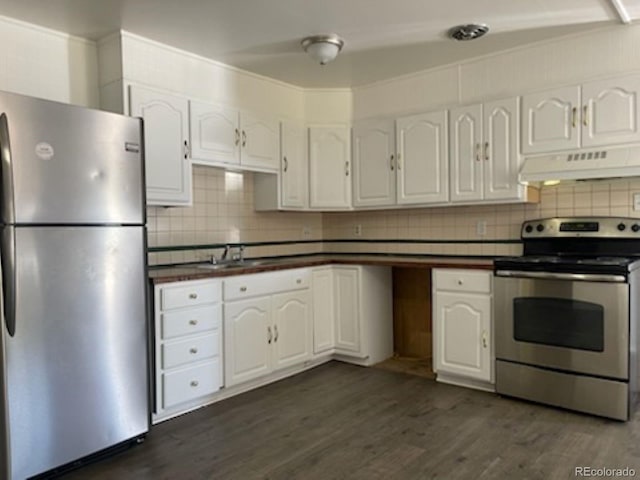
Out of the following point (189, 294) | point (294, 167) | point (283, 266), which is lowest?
point (189, 294)

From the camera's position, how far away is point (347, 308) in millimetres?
3980

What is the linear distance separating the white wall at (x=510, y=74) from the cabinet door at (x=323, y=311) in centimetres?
142

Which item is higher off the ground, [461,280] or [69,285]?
[69,285]

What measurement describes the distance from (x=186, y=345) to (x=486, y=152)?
7.96ft

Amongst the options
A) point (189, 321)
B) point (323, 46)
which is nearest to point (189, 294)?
point (189, 321)

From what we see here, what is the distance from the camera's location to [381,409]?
3029 millimetres

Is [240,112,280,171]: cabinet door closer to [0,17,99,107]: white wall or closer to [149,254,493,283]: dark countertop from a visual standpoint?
[149,254,493,283]: dark countertop

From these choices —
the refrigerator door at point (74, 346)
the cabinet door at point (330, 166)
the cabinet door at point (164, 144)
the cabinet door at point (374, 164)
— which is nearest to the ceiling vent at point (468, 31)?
the cabinet door at point (374, 164)

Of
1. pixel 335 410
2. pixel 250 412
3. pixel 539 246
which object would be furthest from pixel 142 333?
pixel 539 246

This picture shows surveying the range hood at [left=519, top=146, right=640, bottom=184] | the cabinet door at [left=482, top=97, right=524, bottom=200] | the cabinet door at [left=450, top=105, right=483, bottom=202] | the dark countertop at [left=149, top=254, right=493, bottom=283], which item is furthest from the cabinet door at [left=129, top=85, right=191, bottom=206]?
the range hood at [left=519, top=146, right=640, bottom=184]

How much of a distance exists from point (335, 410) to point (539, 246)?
183 centimetres

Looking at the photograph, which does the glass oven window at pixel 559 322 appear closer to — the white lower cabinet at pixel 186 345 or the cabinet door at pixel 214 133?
the white lower cabinet at pixel 186 345

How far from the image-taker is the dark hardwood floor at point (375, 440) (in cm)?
229

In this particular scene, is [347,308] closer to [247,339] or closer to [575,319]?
[247,339]
